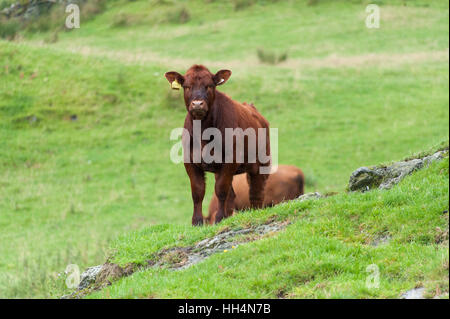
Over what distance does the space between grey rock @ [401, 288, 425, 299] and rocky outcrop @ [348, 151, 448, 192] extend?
12.2 feet

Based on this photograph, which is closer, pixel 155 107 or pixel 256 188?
pixel 256 188

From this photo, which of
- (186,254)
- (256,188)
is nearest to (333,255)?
(186,254)

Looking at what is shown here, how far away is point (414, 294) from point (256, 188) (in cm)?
652

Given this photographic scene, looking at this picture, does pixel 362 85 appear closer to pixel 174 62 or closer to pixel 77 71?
pixel 174 62

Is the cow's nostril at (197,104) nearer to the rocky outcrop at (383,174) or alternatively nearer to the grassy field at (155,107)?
the rocky outcrop at (383,174)

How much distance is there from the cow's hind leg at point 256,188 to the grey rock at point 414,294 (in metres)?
6.26

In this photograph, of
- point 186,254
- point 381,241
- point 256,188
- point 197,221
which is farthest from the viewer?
point 256,188

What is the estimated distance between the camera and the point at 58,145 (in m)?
28.5

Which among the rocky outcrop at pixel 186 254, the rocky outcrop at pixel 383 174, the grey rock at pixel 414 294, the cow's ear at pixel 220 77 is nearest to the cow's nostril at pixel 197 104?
the cow's ear at pixel 220 77

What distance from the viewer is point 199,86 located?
1152 centimetres

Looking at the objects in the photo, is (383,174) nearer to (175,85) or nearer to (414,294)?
(175,85)
